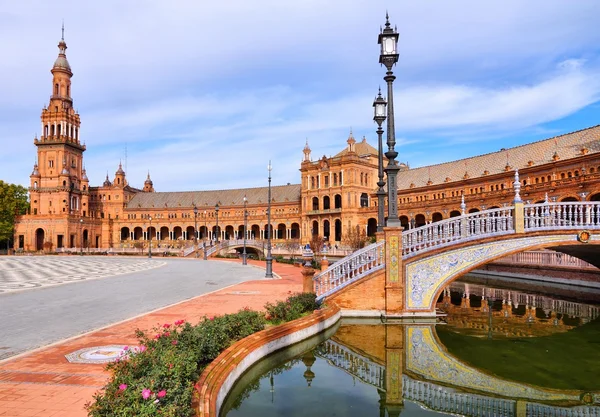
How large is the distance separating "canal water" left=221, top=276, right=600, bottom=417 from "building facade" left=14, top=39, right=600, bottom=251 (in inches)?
1280

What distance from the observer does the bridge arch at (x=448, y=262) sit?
14055 millimetres

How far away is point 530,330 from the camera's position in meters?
13.8

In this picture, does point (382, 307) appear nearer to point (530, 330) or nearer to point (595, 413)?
point (530, 330)

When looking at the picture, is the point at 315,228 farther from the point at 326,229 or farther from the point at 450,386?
the point at 450,386

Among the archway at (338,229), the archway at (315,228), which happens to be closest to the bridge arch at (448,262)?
the archway at (338,229)

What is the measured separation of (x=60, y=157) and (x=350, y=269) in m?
89.6

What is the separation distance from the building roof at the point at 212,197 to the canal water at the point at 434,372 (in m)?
71.5

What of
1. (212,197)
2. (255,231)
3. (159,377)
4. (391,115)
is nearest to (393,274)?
(391,115)

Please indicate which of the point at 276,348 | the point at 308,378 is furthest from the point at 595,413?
the point at 276,348

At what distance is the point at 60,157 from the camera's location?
3460 inches

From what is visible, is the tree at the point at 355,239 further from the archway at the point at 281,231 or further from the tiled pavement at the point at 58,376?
the tiled pavement at the point at 58,376

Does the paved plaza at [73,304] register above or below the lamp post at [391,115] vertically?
below

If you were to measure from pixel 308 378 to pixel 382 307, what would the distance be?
548 cm

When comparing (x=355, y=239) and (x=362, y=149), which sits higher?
(x=362, y=149)
